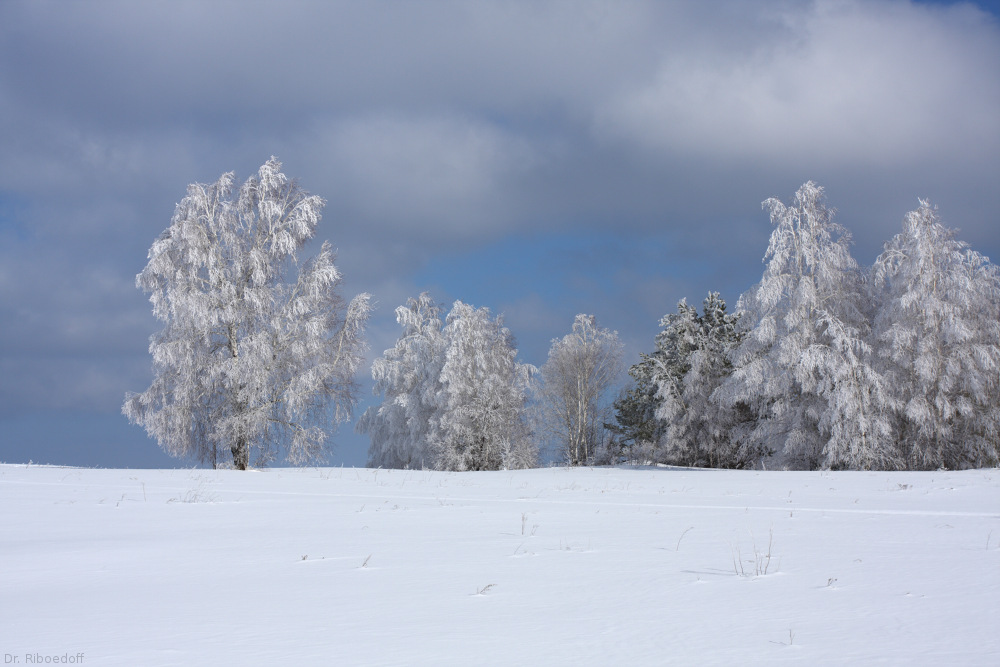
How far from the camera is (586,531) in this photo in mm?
6102

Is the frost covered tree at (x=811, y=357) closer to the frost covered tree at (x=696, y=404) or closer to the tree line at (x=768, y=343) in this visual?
the tree line at (x=768, y=343)

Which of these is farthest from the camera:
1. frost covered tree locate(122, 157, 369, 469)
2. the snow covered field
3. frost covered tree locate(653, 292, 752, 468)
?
frost covered tree locate(653, 292, 752, 468)

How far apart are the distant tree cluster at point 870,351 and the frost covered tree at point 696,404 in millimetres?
3121

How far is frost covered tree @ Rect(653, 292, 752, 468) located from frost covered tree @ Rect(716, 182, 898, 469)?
307 centimetres

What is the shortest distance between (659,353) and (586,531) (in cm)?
3159

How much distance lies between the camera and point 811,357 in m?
23.6

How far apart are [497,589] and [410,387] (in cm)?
3326

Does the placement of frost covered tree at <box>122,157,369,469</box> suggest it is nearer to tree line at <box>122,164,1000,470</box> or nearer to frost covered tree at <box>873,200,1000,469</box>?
tree line at <box>122,164,1000,470</box>

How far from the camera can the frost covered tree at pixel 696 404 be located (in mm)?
31141

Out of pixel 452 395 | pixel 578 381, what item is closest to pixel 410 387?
pixel 452 395

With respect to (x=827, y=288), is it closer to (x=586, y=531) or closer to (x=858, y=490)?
(x=858, y=490)

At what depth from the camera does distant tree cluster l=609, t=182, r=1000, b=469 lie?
23938mm

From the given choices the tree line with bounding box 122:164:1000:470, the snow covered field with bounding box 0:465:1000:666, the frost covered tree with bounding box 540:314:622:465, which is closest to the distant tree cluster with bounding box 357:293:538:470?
the frost covered tree with bounding box 540:314:622:465

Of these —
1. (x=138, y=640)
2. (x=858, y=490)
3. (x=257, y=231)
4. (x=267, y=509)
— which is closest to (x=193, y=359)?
(x=257, y=231)
